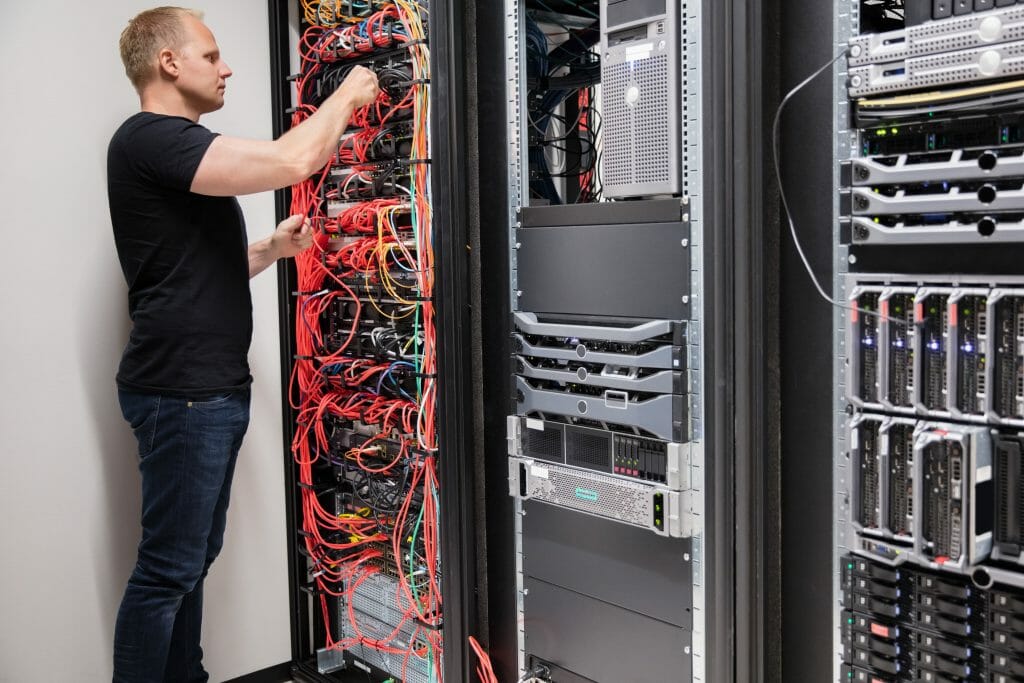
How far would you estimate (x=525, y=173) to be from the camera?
2242mm

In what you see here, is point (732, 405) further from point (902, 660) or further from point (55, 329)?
point (55, 329)

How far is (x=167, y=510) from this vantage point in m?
2.30

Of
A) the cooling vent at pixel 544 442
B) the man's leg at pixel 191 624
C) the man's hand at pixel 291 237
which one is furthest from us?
the man's hand at pixel 291 237

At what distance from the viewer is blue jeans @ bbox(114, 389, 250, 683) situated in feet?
7.54

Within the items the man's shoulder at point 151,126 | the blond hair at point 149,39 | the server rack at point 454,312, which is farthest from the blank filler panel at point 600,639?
the blond hair at point 149,39

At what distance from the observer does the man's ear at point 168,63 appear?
2273 millimetres

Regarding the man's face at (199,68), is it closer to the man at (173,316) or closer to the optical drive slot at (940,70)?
the man at (173,316)

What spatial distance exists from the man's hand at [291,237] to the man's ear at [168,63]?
0.51m

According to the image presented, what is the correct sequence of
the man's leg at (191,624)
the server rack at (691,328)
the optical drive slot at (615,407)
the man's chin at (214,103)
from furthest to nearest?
the man's leg at (191,624)
the man's chin at (214,103)
the optical drive slot at (615,407)
the server rack at (691,328)

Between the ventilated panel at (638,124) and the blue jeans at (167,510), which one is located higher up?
the ventilated panel at (638,124)

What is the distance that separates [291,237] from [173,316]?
1.61ft

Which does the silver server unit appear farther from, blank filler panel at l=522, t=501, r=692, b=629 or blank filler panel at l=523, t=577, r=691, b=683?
blank filler panel at l=523, t=577, r=691, b=683

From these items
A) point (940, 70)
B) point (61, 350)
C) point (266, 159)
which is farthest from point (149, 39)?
point (940, 70)

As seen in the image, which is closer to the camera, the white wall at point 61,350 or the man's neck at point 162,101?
the man's neck at point 162,101
